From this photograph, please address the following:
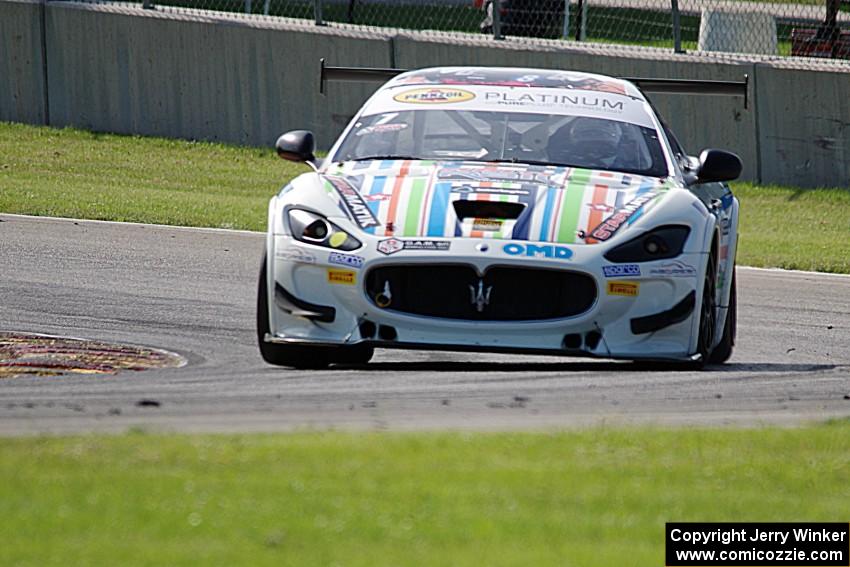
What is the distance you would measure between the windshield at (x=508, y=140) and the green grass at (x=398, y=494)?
2.82 m

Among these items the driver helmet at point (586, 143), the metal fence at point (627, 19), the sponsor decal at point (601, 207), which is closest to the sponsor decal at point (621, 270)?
the sponsor decal at point (601, 207)

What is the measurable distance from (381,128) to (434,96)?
0.37 meters

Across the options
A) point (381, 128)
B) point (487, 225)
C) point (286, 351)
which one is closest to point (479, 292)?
point (487, 225)

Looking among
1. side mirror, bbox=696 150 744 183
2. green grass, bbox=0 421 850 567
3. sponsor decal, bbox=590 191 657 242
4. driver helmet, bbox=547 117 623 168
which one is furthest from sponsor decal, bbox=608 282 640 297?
green grass, bbox=0 421 850 567

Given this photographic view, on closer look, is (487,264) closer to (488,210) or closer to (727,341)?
(488,210)

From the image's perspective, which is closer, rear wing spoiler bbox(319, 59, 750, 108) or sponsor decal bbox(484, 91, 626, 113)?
sponsor decal bbox(484, 91, 626, 113)

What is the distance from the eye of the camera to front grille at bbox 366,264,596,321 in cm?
718

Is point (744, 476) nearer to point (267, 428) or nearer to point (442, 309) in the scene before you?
point (267, 428)

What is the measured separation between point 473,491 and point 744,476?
89 centimetres

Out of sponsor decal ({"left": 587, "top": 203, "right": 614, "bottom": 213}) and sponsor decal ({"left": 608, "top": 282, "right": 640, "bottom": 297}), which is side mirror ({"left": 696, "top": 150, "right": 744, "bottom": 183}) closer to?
sponsor decal ({"left": 587, "top": 203, "right": 614, "bottom": 213})

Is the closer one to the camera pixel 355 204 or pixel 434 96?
pixel 355 204

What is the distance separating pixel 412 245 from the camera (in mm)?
7156

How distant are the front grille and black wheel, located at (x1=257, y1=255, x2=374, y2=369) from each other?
391mm

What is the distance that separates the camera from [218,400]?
6227mm
